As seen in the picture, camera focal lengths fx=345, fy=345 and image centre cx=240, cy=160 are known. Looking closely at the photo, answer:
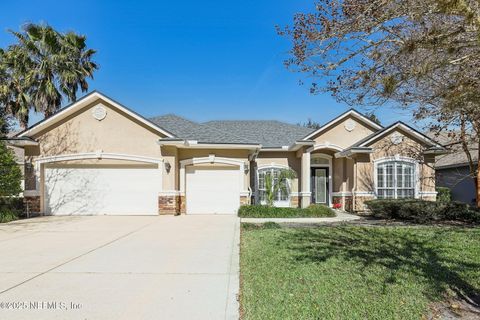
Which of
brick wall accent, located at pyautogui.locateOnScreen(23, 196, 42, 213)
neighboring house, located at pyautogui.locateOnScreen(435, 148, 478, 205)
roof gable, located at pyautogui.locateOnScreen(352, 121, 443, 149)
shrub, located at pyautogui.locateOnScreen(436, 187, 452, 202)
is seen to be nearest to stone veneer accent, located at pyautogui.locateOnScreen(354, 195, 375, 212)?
roof gable, located at pyautogui.locateOnScreen(352, 121, 443, 149)

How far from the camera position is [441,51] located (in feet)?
15.7

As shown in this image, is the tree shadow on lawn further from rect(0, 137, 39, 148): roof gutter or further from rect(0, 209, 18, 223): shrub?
rect(0, 137, 39, 148): roof gutter

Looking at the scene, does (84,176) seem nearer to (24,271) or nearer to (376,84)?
(24,271)

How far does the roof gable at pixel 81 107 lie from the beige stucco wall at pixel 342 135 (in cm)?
879

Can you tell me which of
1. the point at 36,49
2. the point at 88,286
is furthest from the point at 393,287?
the point at 36,49

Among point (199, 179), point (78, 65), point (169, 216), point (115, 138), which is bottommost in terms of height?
point (169, 216)

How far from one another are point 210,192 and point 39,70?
13.6 meters

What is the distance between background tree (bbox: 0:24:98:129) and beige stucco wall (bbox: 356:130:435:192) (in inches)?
721

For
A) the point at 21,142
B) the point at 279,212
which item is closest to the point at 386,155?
the point at 279,212

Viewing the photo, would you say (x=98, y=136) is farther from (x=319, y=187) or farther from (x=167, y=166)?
(x=319, y=187)

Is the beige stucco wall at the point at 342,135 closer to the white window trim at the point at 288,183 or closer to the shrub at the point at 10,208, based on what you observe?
the white window trim at the point at 288,183

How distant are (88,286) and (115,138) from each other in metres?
11.0

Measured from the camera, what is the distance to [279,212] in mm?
14859

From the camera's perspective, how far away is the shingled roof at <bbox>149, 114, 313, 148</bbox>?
16172mm
